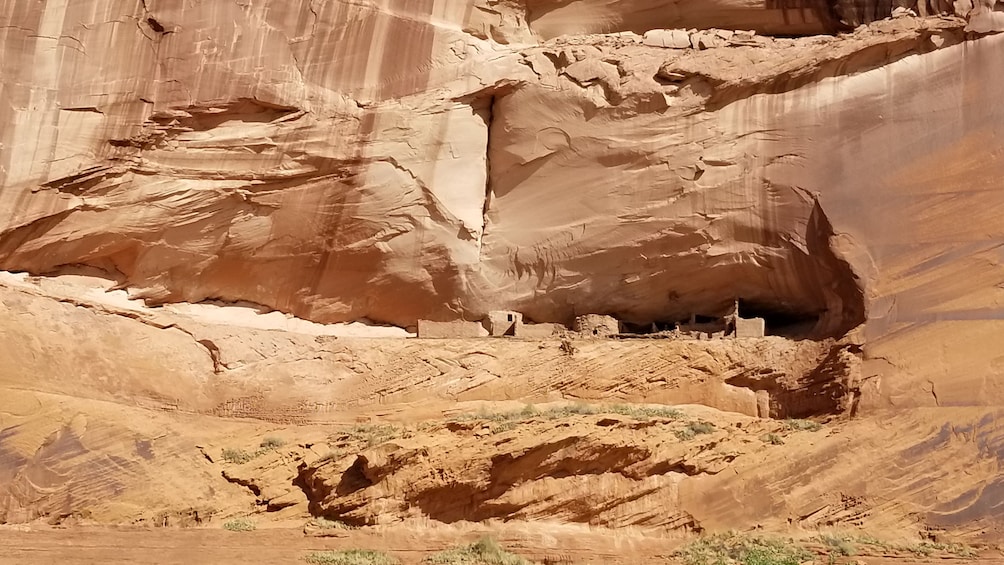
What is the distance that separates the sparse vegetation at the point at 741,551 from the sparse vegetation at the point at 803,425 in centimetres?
207

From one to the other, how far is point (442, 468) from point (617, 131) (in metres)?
6.31

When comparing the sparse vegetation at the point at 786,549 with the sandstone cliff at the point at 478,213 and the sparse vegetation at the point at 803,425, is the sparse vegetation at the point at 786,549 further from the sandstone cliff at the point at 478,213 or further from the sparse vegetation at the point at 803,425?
the sparse vegetation at the point at 803,425

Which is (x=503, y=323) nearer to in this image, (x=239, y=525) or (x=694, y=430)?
(x=694, y=430)

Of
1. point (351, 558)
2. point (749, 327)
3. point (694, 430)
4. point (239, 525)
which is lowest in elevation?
point (239, 525)

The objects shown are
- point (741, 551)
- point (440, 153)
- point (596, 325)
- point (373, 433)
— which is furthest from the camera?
point (440, 153)

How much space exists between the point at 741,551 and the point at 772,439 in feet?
6.28

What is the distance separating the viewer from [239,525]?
1502 centimetres

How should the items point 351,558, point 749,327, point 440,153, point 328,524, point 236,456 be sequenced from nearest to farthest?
point 351,558
point 328,524
point 236,456
point 749,327
point 440,153

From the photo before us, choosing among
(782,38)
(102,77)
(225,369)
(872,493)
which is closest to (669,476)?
(872,493)

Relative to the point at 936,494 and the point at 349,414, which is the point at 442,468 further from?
the point at 936,494

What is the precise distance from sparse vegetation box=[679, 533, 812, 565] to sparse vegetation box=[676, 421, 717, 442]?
1374mm

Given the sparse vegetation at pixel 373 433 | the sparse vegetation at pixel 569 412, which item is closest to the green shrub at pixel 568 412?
the sparse vegetation at pixel 569 412

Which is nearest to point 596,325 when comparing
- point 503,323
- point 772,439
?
point 503,323

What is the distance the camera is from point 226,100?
62.3 feet
